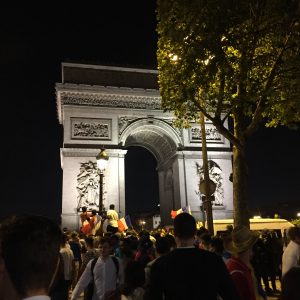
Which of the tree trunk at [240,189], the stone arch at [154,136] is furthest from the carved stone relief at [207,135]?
the tree trunk at [240,189]

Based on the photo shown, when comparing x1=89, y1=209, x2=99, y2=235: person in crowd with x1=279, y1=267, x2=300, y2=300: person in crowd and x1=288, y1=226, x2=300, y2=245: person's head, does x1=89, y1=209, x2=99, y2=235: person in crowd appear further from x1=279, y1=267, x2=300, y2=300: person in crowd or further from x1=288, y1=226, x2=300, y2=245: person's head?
x1=279, y1=267, x2=300, y2=300: person in crowd

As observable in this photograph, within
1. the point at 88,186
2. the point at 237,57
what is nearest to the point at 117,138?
the point at 88,186

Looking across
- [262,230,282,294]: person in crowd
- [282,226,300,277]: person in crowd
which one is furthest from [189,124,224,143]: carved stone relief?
[282,226,300,277]: person in crowd

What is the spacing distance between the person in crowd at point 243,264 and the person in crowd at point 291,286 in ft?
4.81

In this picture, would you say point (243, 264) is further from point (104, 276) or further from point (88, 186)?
point (88, 186)

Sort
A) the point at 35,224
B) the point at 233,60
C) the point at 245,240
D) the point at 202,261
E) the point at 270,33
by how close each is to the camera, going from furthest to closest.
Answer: the point at 270,33, the point at 233,60, the point at 245,240, the point at 202,261, the point at 35,224

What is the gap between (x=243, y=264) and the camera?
144 inches

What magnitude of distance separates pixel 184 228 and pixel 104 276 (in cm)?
268

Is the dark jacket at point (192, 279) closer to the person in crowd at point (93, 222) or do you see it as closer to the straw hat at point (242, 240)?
the straw hat at point (242, 240)

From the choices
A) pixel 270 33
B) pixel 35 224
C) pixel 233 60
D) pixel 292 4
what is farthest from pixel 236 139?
pixel 35 224

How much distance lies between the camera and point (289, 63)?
444 inches

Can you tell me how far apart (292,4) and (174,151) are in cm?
1754

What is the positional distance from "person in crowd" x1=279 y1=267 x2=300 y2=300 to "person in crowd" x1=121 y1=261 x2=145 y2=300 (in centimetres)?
234

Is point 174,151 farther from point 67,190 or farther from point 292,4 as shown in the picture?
point 292,4
